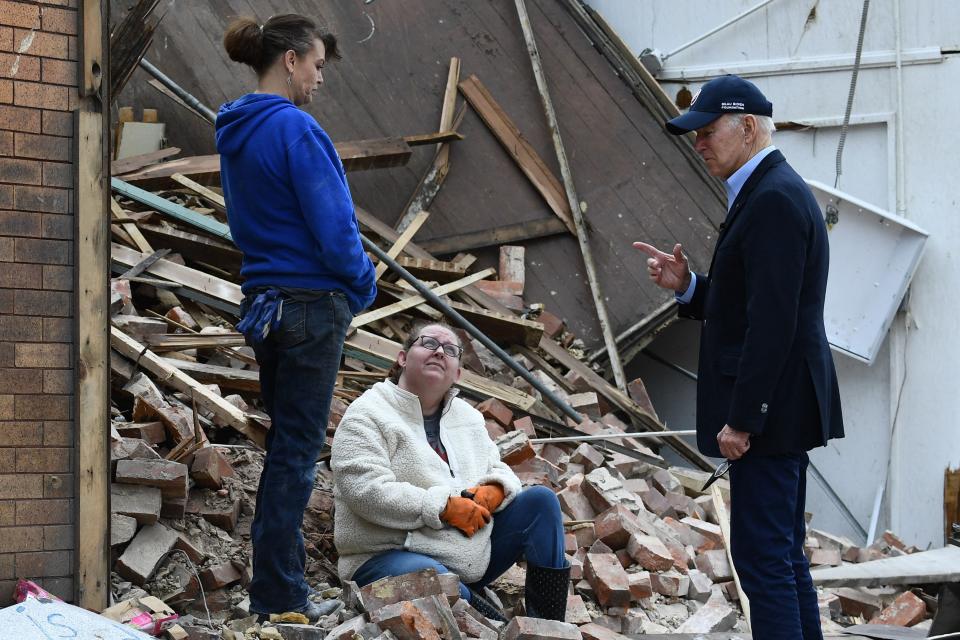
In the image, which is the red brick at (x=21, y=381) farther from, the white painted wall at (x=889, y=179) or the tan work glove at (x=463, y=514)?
the white painted wall at (x=889, y=179)

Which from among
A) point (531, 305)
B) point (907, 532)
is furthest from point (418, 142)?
point (907, 532)

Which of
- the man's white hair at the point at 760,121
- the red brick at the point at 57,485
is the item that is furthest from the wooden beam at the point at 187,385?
the man's white hair at the point at 760,121

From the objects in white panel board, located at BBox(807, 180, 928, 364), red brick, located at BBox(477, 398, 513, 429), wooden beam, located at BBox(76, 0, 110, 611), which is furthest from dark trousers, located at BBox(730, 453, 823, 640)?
white panel board, located at BBox(807, 180, 928, 364)

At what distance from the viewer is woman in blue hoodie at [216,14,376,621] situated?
3.79 meters

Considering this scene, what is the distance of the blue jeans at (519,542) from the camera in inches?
169

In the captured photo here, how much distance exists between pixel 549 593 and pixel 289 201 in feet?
5.87

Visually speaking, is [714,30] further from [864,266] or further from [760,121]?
[760,121]

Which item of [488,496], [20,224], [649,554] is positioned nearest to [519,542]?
[488,496]

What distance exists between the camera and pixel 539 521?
439 centimetres

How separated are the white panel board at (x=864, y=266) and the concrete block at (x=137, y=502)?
18.3ft

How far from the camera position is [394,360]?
6586 mm

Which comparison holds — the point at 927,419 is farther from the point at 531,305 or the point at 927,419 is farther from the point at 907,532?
the point at 531,305

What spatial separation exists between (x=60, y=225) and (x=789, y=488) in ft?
8.06

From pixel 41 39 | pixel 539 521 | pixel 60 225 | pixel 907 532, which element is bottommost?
pixel 907 532
